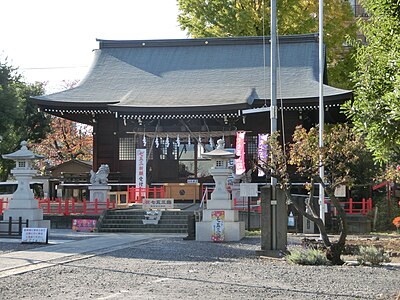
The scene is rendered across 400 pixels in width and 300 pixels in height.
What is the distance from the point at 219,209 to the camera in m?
21.7

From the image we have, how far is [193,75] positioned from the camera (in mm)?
35156

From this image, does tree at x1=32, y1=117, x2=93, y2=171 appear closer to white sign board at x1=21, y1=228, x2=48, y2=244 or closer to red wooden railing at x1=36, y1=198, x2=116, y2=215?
red wooden railing at x1=36, y1=198, x2=116, y2=215

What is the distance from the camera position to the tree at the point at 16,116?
30281 millimetres

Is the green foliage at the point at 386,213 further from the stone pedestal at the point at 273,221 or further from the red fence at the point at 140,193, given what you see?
the stone pedestal at the point at 273,221

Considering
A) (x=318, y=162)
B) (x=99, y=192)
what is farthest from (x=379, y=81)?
(x=99, y=192)

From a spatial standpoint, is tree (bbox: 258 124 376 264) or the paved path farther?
tree (bbox: 258 124 376 264)

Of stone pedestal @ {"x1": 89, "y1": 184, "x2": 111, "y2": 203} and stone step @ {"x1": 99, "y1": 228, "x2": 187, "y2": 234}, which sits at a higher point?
stone pedestal @ {"x1": 89, "y1": 184, "x2": 111, "y2": 203}

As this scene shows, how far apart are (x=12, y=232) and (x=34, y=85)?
951 inches

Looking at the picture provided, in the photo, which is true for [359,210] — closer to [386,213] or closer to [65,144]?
[386,213]

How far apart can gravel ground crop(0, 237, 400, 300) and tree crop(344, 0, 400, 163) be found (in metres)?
2.53

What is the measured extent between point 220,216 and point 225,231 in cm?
53

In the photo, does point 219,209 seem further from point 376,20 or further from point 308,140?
point 376,20

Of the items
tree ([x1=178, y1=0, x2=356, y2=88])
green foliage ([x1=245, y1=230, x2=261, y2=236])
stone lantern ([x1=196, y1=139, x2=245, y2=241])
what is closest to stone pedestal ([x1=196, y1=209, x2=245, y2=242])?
stone lantern ([x1=196, y1=139, x2=245, y2=241])

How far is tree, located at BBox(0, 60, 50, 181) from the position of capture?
3028cm
